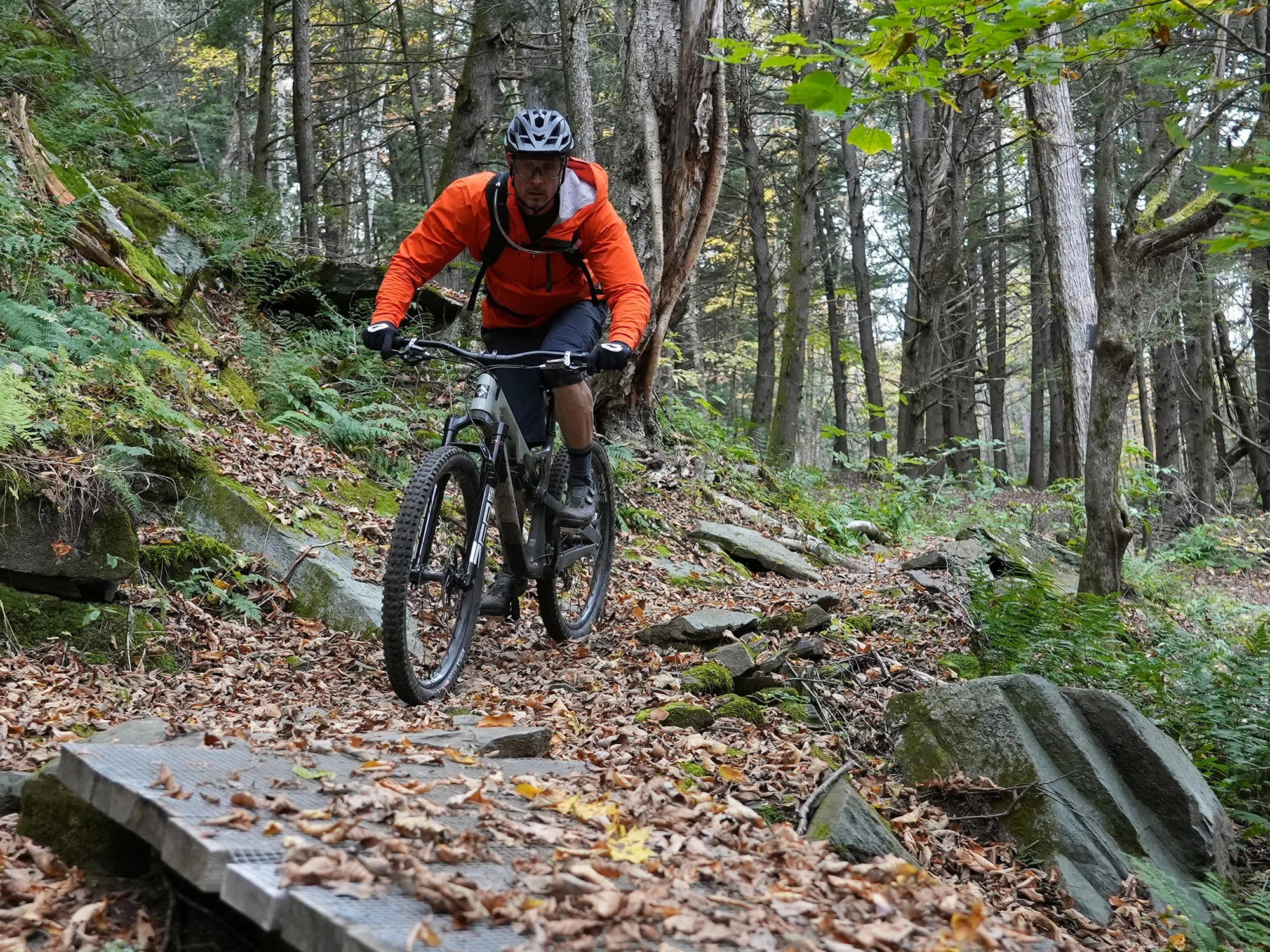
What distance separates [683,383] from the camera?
15141 mm

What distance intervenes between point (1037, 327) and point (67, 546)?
1050 inches

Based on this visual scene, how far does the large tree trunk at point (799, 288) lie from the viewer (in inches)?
652

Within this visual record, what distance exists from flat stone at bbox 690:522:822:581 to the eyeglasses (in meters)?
4.93

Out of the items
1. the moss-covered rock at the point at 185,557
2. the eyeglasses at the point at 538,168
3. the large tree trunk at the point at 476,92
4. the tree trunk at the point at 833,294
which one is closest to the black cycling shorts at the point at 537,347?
the eyeglasses at the point at 538,168

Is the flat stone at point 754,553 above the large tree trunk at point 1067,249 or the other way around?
the other way around

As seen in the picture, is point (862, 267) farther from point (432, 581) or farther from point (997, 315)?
point (432, 581)

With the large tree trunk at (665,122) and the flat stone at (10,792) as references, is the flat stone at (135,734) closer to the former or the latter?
the flat stone at (10,792)

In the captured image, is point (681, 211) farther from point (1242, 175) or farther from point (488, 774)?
point (488, 774)

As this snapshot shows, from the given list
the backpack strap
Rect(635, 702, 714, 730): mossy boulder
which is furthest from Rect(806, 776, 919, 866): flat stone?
the backpack strap

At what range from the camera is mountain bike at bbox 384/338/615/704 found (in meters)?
4.49

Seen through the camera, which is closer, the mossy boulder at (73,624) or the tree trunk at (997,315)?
the mossy boulder at (73,624)

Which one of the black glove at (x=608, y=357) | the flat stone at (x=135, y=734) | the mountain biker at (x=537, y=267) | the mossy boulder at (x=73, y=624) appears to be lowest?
the flat stone at (x=135, y=734)

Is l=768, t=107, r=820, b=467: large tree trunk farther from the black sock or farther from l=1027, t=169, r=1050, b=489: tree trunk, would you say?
the black sock

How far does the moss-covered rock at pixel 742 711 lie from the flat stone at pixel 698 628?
1.04 metres
